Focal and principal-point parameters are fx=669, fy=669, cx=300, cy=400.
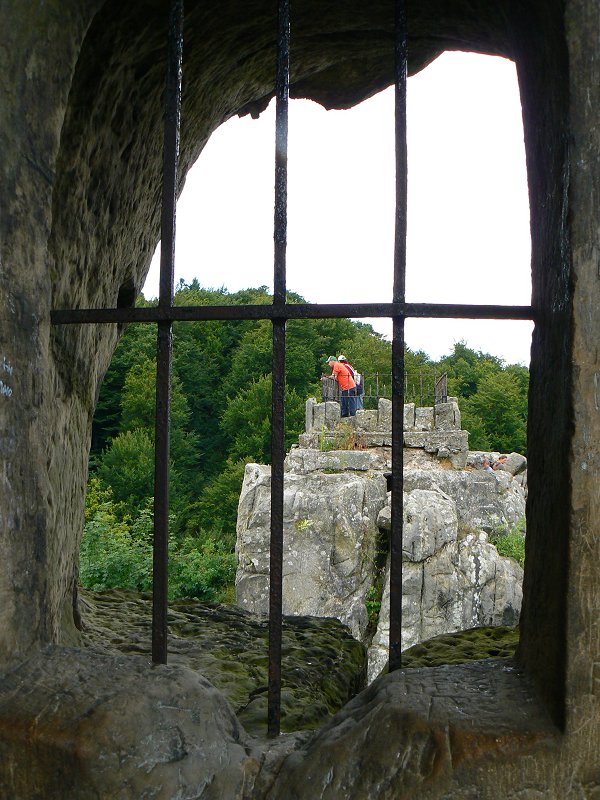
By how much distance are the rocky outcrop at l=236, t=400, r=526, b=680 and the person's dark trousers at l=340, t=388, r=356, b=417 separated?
0.80 meters

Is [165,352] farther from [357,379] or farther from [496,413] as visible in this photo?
[496,413]

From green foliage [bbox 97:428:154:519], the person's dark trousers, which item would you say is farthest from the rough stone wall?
green foliage [bbox 97:428:154:519]

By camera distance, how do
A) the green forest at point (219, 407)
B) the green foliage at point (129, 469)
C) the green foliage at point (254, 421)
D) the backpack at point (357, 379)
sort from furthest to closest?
the green foliage at point (254, 421) → the green forest at point (219, 407) → the green foliage at point (129, 469) → the backpack at point (357, 379)

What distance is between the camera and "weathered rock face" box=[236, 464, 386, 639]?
29.6ft

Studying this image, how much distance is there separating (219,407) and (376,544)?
14.6 metres

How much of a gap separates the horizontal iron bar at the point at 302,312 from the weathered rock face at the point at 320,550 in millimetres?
8033

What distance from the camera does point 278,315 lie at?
1217 millimetres

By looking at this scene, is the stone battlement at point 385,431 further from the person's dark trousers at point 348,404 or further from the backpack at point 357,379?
the backpack at point 357,379

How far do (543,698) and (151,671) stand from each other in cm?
63

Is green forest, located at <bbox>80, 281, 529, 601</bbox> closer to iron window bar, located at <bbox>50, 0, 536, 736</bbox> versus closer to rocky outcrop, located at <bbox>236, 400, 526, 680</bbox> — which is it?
rocky outcrop, located at <bbox>236, 400, 526, 680</bbox>

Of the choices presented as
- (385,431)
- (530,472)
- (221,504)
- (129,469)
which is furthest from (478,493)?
(129,469)

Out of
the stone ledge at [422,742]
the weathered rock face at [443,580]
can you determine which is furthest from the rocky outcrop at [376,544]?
the stone ledge at [422,742]

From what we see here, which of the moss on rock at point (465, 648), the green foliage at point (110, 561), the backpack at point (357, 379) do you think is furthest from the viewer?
Answer: the backpack at point (357, 379)

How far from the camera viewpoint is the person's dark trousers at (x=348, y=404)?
11.3 metres
